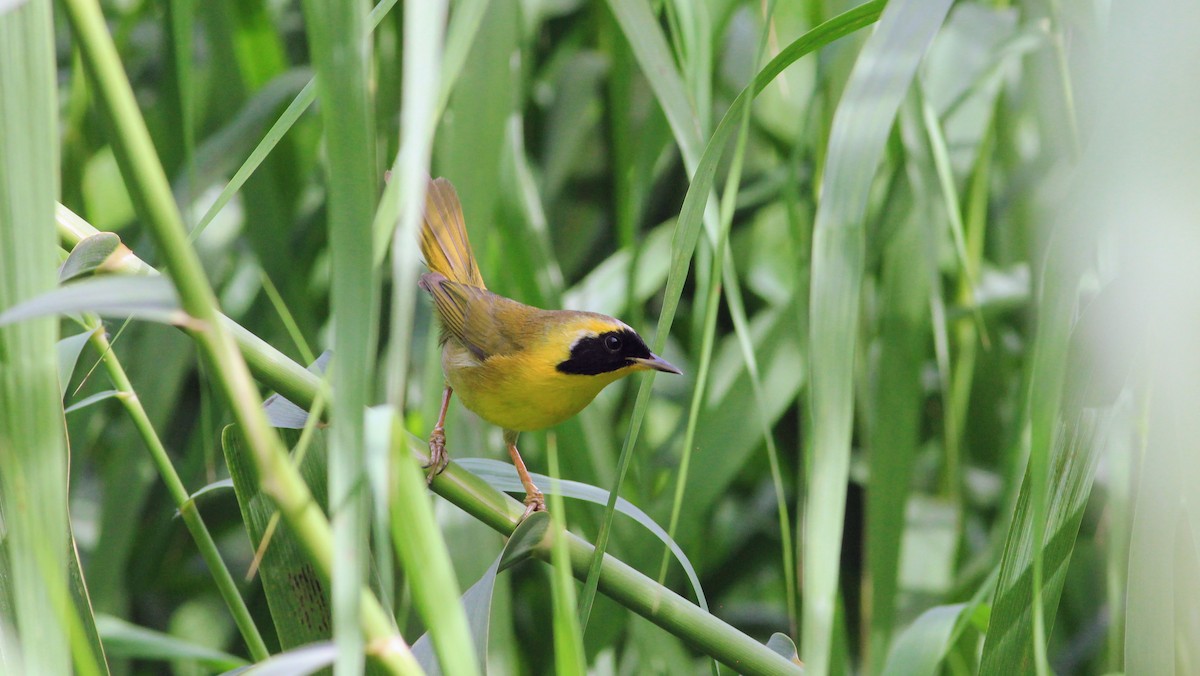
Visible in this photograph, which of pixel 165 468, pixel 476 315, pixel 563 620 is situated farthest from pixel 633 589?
pixel 476 315

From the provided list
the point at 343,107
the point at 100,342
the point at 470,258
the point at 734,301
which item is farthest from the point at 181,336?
the point at 343,107

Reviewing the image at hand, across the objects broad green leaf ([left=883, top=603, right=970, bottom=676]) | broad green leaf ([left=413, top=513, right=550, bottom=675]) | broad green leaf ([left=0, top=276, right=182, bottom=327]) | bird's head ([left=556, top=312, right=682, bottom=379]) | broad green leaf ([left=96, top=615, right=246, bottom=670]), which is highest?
broad green leaf ([left=0, top=276, right=182, bottom=327])

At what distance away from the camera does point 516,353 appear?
1.66 metres

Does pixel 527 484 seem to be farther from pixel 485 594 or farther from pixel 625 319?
pixel 625 319

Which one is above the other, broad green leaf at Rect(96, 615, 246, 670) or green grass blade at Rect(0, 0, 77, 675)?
green grass blade at Rect(0, 0, 77, 675)

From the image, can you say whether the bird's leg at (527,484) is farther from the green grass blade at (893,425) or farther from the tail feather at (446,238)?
the green grass blade at (893,425)

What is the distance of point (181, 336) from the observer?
1.88m

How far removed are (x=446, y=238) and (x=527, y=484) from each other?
777mm

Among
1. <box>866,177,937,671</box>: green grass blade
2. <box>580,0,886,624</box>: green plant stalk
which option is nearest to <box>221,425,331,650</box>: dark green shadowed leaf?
<box>580,0,886,624</box>: green plant stalk

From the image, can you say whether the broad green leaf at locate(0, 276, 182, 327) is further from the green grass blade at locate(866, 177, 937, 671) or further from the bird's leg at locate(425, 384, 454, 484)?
the green grass blade at locate(866, 177, 937, 671)

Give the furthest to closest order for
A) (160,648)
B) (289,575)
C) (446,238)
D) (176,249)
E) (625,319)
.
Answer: (625,319) → (446,238) → (160,648) → (289,575) → (176,249)

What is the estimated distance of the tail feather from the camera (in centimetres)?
178

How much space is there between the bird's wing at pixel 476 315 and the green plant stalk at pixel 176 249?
1.18 metres

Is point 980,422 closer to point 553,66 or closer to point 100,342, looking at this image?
point 553,66
